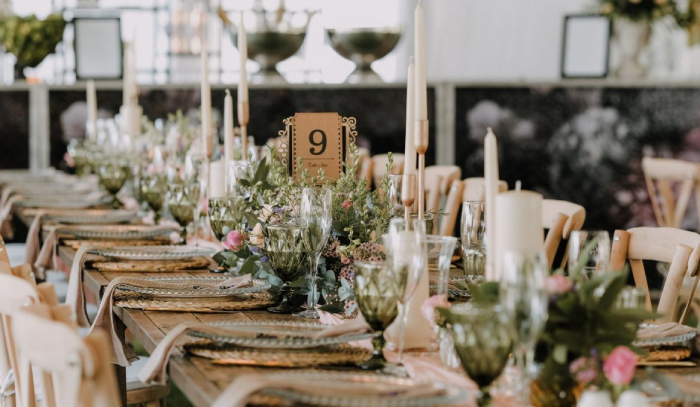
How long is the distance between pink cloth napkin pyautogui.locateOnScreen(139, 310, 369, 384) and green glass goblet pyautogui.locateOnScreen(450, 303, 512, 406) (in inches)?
13.6

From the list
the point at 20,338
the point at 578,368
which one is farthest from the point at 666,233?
the point at 20,338

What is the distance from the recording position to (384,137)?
5621mm

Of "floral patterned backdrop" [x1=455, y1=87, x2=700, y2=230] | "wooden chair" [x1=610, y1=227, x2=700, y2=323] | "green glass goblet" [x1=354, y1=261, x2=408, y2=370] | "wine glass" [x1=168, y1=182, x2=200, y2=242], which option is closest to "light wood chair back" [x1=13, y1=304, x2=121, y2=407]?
"green glass goblet" [x1=354, y1=261, x2=408, y2=370]

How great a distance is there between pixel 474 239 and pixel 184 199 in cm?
104

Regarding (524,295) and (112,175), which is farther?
(112,175)

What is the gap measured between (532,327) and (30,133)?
14.6ft

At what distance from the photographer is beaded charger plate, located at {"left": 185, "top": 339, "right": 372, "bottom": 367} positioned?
5.00ft

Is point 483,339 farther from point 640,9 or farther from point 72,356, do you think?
point 640,9

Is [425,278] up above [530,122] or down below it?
below

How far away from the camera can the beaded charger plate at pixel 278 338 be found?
1565 millimetres

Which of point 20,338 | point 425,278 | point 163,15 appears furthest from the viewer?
point 163,15

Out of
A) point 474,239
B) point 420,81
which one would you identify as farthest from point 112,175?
point 420,81

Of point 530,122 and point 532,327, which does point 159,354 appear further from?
point 530,122

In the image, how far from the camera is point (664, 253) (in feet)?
7.66
